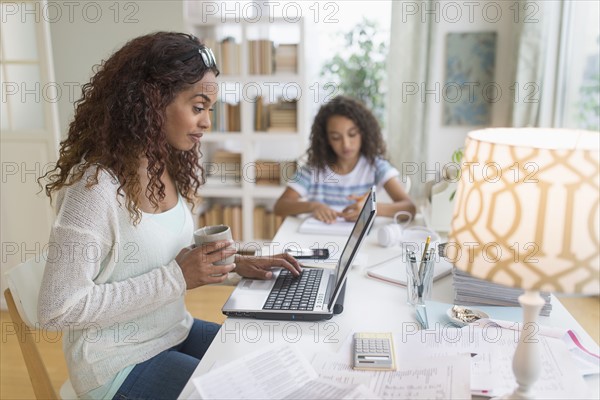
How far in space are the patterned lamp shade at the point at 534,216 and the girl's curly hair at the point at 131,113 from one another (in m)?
0.80

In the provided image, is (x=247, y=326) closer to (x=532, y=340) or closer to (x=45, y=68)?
(x=532, y=340)

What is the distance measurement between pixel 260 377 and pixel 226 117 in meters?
2.70

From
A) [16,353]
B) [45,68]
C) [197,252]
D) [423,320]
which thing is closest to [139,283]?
[197,252]

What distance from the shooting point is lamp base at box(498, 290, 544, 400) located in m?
0.82

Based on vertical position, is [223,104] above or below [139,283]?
above

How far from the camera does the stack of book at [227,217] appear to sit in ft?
12.1

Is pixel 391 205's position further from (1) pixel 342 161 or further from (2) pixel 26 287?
(2) pixel 26 287

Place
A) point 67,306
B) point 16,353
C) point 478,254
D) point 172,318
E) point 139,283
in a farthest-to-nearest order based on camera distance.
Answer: point 16,353, point 172,318, point 139,283, point 67,306, point 478,254

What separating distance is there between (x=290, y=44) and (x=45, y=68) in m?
1.44

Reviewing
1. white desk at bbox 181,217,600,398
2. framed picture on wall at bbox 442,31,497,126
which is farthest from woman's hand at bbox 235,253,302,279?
framed picture on wall at bbox 442,31,497,126

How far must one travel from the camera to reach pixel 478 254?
0.80 metres

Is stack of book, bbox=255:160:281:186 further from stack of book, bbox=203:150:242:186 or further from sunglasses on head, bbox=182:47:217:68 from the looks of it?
sunglasses on head, bbox=182:47:217:68

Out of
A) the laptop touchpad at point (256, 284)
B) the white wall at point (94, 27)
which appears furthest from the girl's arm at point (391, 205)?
the white wall at point (94, 27)

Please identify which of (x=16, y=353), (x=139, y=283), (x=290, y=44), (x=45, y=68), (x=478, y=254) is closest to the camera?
(x=478, y=254)
